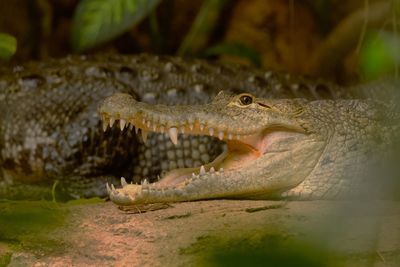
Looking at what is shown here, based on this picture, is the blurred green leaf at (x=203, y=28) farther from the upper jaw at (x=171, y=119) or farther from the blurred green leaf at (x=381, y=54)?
the blurred green leaf at (x=381, y=54)

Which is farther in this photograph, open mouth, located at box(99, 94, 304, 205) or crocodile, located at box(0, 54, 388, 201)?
crocodile, located at box(0, 54, 388, 201)

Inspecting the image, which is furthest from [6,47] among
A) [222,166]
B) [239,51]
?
[239,51]

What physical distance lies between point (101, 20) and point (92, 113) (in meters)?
0.54

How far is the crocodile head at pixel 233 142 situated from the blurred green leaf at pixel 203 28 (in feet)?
8.98

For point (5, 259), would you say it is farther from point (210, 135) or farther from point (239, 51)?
point (239, 51)

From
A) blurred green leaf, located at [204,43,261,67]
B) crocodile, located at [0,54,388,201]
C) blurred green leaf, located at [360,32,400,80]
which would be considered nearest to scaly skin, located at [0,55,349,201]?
crocodile, located at [0,54,388,201]

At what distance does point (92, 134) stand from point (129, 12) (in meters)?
0.72

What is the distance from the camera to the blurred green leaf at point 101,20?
13.2 feet

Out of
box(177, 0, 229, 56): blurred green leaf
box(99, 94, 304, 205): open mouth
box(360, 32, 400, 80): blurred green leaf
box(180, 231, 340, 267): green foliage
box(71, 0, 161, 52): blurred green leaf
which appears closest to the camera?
box(180, 231, 340, 267): green foliage

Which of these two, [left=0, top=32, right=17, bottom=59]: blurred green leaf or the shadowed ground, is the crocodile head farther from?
[left=0, top=32, right=17, bottom=59]: blurred green leaf

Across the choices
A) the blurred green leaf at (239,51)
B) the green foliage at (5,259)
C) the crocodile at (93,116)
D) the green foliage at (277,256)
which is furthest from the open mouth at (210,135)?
the blurred green leaf at (239,51)

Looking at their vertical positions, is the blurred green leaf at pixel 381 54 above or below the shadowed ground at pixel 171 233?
above

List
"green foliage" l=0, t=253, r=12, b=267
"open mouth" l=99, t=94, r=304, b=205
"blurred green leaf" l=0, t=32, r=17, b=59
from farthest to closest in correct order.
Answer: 1. "open mouth" l=99, t=94, r=304, b=205
2. "blurred green leaf" l=0, t=32, r=17, b=59
3. "green foliage" l=0, t=253, r=12, b=267

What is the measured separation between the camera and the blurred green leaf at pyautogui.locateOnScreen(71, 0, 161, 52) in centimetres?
403
